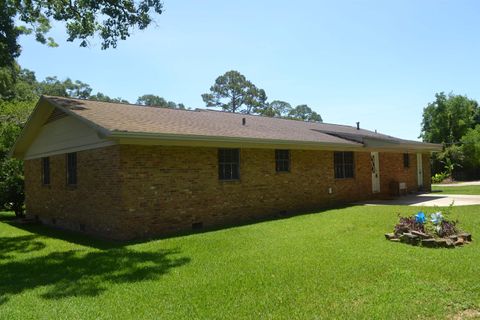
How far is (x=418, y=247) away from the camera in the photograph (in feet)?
25.5

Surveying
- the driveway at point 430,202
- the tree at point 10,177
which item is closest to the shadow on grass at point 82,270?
the driveway at point 430,202

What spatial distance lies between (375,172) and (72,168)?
507 inches

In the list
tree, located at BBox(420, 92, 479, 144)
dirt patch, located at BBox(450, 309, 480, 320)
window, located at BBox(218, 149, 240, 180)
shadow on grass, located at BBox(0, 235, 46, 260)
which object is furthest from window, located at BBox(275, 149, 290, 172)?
tree, located at BBox(420, 92, 479, 144)

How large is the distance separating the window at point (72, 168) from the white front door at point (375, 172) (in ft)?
40.8

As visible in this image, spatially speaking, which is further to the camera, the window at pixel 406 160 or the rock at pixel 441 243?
the window at pixel 406 160

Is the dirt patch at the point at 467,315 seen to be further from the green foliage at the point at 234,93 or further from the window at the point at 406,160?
the green foliage at the point at 234,93

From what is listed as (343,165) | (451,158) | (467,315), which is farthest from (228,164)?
(451,158)

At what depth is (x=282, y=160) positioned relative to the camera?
14.1m

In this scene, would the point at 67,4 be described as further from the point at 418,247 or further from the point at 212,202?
the point at 418,247

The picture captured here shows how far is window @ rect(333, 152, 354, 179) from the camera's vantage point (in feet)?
53.6

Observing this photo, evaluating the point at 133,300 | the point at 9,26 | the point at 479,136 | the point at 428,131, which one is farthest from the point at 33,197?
the point at 428,131

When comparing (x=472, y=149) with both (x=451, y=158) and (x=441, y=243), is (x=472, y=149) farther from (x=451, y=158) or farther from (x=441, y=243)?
(x=441, y=243)

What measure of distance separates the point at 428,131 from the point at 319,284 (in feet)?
152

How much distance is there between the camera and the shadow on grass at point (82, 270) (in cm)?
627
